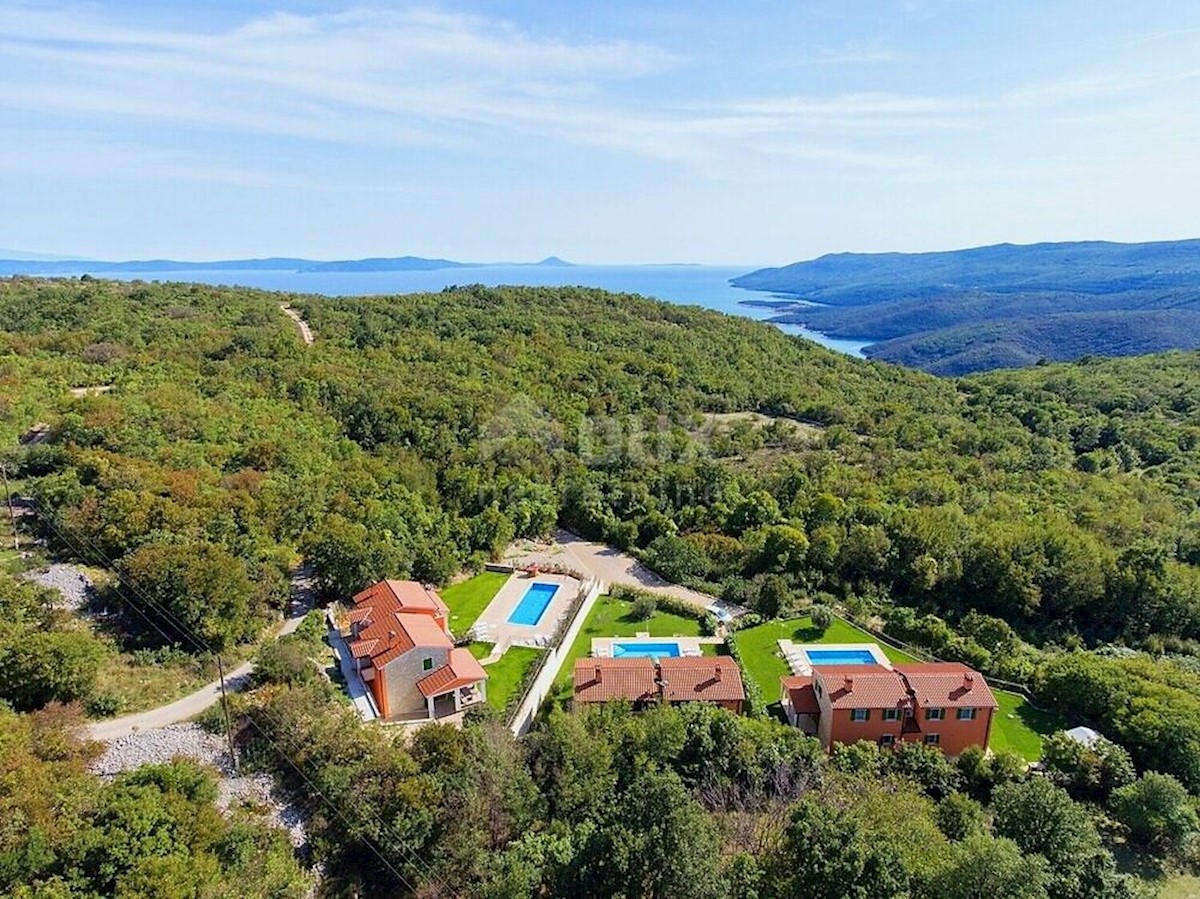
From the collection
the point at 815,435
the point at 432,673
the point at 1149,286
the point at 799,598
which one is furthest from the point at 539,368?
the point at 1149,286

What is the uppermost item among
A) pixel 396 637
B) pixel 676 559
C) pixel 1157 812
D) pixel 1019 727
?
pixel 396 637

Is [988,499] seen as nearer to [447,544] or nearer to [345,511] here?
[447,544]

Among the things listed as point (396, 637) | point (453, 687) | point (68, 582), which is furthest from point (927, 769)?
point (68, 582)

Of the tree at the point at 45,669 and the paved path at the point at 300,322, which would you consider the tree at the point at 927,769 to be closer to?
the tree at the point at 45,669

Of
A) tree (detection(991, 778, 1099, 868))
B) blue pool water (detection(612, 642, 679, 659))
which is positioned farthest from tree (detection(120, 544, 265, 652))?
tree (detection(991, 778, 1099, 868))

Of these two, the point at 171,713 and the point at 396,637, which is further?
the point at 396,637

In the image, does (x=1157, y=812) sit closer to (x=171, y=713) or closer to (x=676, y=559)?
(x=676, y=559)
